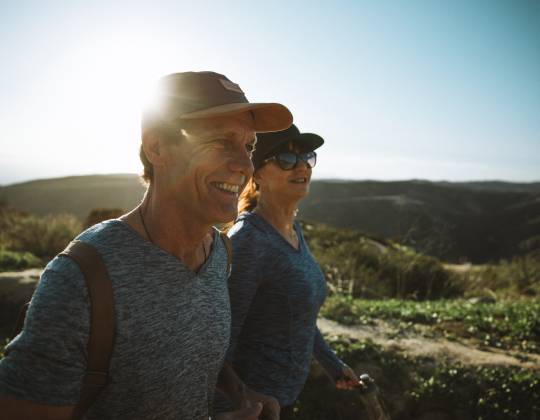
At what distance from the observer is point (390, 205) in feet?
151

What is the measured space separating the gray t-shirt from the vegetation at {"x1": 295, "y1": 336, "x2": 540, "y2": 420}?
2719mm

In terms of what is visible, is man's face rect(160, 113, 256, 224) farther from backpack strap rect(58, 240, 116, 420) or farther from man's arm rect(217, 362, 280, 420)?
man's arm rect(217, 362, 280, 420)

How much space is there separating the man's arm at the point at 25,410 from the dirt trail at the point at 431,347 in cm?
410

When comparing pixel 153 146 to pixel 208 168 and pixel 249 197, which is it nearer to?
pixel 208 168

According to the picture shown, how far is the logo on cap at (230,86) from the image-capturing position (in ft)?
4.91

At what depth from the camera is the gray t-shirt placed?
104 centimetres

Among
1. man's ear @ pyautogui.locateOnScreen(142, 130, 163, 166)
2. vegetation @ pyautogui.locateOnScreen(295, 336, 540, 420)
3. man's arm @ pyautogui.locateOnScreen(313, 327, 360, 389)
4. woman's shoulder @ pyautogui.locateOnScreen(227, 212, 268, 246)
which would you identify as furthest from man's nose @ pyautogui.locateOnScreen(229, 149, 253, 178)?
vegetation @ pyautogui.locateOnScreen(295, 336, 540, 420)

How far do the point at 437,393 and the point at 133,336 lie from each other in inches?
145

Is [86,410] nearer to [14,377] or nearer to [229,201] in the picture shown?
[14,377]

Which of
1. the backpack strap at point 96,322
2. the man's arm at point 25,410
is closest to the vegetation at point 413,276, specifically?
the backpack strap at point 96,322

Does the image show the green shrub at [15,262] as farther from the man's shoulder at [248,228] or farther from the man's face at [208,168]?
the man's face at [208,168]

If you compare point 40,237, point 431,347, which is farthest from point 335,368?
point 40,237

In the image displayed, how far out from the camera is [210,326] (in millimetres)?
1469

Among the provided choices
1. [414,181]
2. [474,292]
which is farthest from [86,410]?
[414,181]
